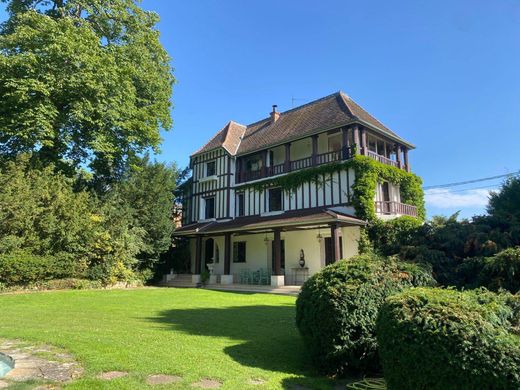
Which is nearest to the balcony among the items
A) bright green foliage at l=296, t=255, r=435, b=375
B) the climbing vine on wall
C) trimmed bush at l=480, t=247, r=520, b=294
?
the climbing vine on wall

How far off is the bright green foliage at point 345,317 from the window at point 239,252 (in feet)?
63.2

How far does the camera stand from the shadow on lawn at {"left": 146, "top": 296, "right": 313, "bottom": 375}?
5258 millimetres

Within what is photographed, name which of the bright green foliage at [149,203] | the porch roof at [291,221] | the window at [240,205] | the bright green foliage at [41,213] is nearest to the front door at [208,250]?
the porch roof at [291,221]

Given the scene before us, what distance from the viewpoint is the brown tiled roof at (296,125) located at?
21.0 meters

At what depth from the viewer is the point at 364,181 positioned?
61.4 ft

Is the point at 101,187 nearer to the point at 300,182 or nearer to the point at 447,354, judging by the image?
the point at 300,182

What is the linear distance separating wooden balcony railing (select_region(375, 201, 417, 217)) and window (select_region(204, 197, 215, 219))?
12.3 meters

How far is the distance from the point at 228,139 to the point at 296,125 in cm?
586

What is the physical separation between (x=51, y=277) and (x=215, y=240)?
10939 millimetres

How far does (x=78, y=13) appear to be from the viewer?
20281mm

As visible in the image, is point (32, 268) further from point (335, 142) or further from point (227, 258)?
point (335, 142)

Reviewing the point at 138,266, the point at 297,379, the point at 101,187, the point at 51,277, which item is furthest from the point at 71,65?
the point at 297,379

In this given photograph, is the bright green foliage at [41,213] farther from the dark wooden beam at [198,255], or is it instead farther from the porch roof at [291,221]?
the porch roof at [291,221]

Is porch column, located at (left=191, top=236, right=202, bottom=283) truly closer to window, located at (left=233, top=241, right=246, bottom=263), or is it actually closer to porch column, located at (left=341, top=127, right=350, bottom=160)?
window, located at (left=233, top=241, right=246, bottom=263)
